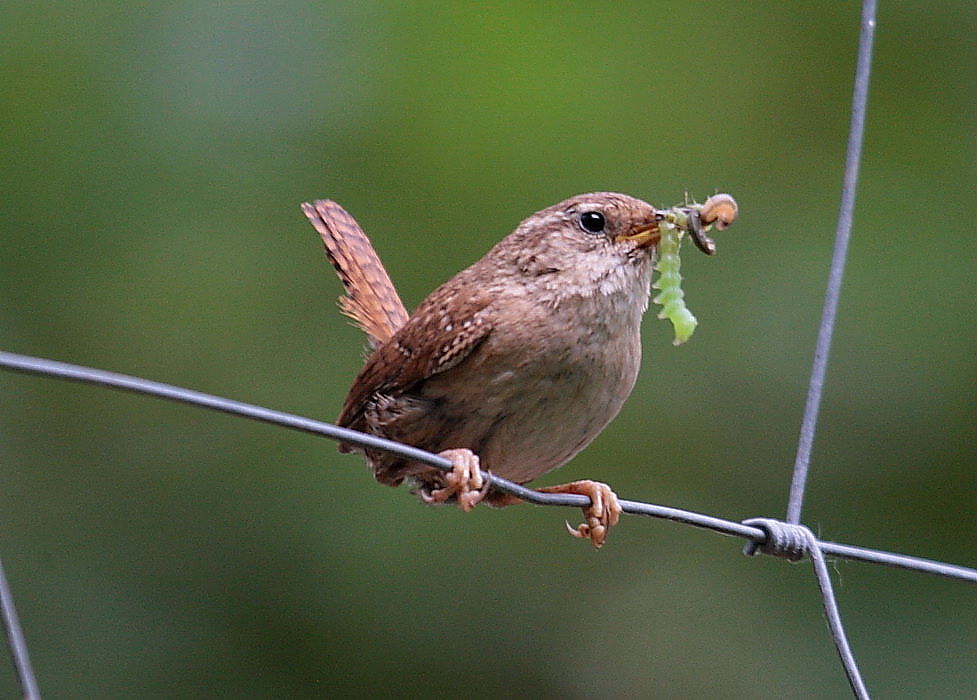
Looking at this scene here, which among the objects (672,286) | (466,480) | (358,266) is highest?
(672,286)

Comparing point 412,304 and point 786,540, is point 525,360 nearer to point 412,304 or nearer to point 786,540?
point 786,540

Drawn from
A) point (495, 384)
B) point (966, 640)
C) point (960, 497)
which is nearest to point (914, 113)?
point (960, 497)

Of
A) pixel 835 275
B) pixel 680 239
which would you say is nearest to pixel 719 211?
pixel 680 239

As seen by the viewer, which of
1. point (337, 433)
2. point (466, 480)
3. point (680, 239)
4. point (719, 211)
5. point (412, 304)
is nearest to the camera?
point (337, 433)

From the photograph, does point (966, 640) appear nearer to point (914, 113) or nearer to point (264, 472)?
point (914, 113)

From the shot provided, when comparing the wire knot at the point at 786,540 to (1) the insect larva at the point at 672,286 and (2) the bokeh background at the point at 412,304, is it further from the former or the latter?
(2) the bokeh background at the point at 412,304

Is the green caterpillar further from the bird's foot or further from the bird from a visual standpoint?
the bird's foot
